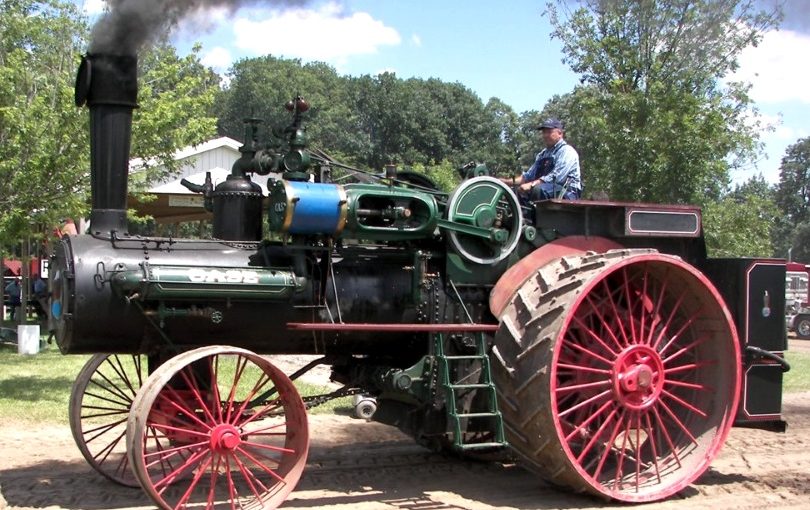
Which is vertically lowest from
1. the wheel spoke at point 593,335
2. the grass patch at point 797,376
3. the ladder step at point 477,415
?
the grass patch at point 797,376

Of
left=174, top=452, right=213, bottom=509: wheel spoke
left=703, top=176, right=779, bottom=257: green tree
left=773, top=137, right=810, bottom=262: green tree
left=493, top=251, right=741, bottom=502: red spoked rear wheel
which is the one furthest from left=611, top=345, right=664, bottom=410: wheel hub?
left=773, top=137, right=810, bottom=262: green tree

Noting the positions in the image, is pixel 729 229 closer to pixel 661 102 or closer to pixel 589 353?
pixel 661 102

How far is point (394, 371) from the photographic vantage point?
19.6ft

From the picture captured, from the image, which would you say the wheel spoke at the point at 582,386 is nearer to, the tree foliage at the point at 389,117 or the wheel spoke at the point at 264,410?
the wheel spoke at the point at 264,410

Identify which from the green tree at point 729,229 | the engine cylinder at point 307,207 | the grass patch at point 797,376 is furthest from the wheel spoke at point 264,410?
the green tree at point 729,229

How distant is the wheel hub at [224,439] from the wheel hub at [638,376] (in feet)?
7.86

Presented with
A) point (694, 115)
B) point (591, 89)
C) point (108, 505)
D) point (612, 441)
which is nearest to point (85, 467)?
point (108, 505)

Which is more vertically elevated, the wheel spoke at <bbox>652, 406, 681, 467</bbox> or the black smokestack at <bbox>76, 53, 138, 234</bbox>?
the black smokestack at <bbox>76, 53, 138, 234</bbox>

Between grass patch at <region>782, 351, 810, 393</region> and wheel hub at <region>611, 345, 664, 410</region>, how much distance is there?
667 centimetres

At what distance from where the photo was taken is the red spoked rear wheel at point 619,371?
222 inches

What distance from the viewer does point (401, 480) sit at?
652 cm

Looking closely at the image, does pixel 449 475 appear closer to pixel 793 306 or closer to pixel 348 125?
pixel 793 306

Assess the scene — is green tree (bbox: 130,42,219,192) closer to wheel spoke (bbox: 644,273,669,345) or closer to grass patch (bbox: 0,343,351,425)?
grass patch (bbox: 0,343,351,425)

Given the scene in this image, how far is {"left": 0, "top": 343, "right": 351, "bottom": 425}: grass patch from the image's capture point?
29.2 feet
